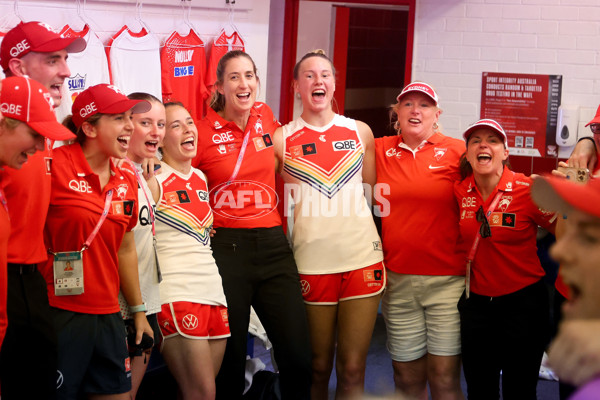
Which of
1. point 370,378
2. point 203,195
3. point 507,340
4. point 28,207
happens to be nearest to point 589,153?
point 507,340

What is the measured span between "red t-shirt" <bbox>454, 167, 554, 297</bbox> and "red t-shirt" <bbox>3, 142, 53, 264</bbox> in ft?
6.06

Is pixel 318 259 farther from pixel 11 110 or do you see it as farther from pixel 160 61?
pixel 160 61

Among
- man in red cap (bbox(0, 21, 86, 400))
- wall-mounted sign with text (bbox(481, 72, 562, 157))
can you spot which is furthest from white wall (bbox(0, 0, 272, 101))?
man in red cap (bbox(0, 21, 86, 400))

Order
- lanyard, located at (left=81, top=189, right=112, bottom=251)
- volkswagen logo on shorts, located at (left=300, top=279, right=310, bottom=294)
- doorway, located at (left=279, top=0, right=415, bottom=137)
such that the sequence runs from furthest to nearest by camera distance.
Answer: doorway, located at (left=279, top=0, right=415, bottom=137), volkswagen logo on shorts, located at (left=300, top=279, right=310, bottom=294), lanyard, located at (left=81, top=189, right=112, bottom=251)

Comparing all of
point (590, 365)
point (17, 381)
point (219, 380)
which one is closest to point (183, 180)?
point (219, 380)

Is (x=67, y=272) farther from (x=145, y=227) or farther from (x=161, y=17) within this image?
(x=161, y=17)

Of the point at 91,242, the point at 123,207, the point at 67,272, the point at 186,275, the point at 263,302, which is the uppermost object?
the point at 123,207

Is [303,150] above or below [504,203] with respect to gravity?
above

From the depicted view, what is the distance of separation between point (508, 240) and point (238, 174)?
127 centimetres

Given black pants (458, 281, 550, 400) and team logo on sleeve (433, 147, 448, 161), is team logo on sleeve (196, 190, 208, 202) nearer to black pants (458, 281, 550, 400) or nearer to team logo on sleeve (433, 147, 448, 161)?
team logo on sleeve (433, 147, 448, 161)

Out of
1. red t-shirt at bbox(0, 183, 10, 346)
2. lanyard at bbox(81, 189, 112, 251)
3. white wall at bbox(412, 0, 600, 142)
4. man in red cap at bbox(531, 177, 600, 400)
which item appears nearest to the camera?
man in red cap at bbox(531, 177, 600, 400)

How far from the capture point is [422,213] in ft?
11.8

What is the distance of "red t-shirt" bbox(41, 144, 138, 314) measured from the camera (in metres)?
2.85

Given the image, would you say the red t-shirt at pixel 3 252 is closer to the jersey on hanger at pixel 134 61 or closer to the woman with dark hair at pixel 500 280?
the woman with dark hair at pixel 500 280
